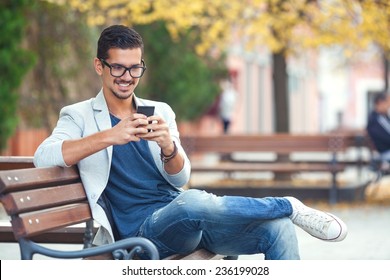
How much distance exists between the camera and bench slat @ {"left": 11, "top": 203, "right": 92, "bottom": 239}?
370cm

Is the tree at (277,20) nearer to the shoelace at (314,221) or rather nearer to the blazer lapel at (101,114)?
the blazer lapel at (101,114)

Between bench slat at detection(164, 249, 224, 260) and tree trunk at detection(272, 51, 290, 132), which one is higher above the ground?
tree trunk at detection(272, 51, 290, 132)

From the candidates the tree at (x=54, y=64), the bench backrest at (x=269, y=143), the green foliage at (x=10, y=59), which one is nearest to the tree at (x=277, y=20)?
the tree at (x=54, y=64)

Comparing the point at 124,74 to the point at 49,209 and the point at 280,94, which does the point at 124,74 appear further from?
the point at 280,94

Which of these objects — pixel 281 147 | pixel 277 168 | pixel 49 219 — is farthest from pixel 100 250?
pixel 277 168

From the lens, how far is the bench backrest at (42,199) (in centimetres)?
369

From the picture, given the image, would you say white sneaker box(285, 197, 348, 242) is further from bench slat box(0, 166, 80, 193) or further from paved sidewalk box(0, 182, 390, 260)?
paved sidewalk box(0, 182, 390, 260)

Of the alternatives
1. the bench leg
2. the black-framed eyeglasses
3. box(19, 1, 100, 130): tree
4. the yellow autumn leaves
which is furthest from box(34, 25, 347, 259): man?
box(19, 1, 100, 130): tree

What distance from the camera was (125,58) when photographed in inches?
163

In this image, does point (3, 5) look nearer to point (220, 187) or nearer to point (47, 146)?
point (220, 187)

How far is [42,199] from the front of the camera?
156 inches

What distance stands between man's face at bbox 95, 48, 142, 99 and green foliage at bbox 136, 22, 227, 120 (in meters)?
16.6
